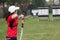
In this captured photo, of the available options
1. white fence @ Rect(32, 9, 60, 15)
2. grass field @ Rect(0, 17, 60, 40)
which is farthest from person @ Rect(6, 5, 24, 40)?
white fence @ Rect(32, 9, 60, 15)

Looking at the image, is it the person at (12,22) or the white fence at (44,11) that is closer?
the person at (12,22)

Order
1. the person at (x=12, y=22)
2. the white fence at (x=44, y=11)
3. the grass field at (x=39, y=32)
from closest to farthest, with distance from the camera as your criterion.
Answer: the person at (x=12, y=22) → the grass field at (x=39, y=32) → the white fence at (x=44, y=11)

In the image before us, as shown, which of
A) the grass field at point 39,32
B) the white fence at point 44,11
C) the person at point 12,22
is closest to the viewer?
the person at point 12,22

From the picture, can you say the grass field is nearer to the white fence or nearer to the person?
the person

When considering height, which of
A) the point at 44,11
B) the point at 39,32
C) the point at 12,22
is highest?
the point at 12,22

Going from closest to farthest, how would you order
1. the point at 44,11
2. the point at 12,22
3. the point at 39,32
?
1. the point at 12,22
2. the point at 39,32
3. the point at 44,11

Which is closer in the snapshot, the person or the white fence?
the person

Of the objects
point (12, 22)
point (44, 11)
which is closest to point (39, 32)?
point (12, 22)

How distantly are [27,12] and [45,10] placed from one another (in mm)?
11405

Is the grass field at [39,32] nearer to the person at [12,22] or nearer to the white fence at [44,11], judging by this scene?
the person at [12,22]

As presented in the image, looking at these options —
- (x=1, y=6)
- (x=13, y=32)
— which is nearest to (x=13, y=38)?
(x=13, y=32)

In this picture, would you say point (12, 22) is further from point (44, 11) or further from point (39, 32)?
point (44, 11)

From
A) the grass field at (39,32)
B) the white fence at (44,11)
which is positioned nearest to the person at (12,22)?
the grass field at (39,32)

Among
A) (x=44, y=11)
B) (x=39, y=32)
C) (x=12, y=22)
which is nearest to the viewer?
(x=12, y=22)
